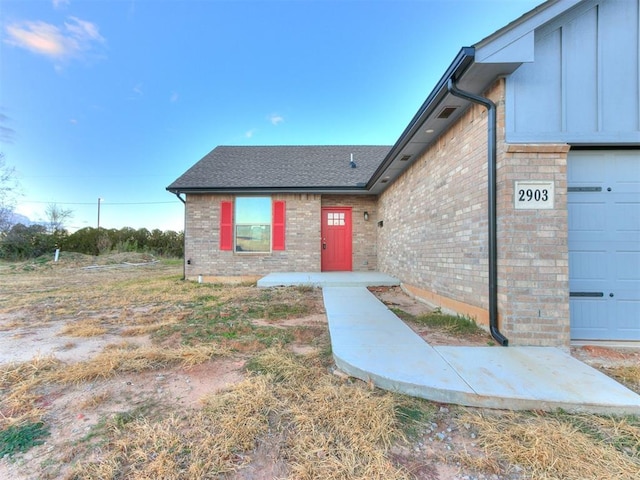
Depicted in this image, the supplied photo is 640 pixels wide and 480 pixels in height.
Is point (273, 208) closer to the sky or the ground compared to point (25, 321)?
closer to the sky

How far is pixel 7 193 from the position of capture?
17359 millimetres

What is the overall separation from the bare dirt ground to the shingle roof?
4.36 m

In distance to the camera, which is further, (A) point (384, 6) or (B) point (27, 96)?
(B) point (27, 96)

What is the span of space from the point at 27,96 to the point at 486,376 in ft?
55.9

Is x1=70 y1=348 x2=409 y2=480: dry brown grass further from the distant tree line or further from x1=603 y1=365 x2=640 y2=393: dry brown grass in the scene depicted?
the distant tree line

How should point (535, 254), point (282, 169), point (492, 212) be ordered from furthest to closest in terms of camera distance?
point (282, 169), point (492, 212), point (535, 254)

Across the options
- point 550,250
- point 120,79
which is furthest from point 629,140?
point 120,79

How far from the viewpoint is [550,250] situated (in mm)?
3047

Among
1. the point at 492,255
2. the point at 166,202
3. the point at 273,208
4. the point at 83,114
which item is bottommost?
the point at 492,255

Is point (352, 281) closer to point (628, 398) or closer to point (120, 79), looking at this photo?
point (628, 398)

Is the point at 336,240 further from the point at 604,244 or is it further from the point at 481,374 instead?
the point at 481,374

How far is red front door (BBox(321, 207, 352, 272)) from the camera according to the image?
9531 mm

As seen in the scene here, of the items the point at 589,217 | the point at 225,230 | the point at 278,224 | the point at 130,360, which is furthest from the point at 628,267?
the point at 225,230

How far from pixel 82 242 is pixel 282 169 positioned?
1785 cm
